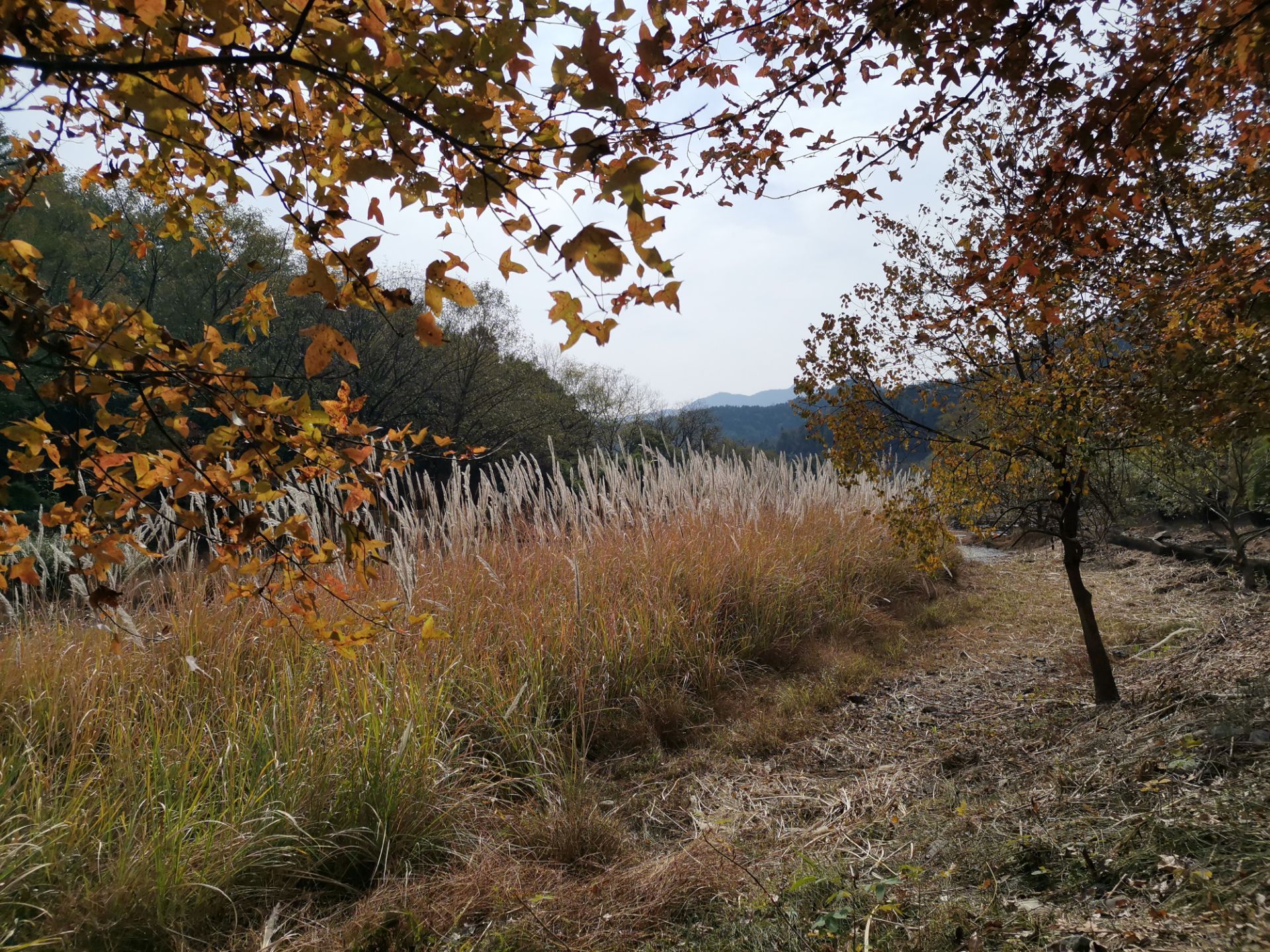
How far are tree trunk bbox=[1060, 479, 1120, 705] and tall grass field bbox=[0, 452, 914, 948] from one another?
2.72ft

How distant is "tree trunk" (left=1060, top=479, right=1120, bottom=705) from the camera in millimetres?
3078

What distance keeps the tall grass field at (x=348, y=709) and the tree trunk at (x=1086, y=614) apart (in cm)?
83

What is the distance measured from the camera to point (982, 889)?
1.77m

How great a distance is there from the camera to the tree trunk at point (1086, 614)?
3078mm

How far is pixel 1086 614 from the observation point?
3131mm

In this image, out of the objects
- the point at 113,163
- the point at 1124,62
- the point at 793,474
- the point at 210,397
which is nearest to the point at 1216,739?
the point at 1124,62

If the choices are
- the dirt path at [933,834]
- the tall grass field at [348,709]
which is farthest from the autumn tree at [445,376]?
the dirt path at [933,834]

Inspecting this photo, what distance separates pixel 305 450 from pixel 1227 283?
106 inches

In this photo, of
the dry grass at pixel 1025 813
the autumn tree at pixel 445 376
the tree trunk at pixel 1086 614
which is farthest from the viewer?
the autumn tree at pixel 445 376

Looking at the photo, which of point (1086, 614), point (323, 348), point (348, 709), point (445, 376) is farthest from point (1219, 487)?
point (445, 376)

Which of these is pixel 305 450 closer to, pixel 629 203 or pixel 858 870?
pixel 629 203

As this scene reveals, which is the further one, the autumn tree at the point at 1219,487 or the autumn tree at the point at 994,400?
the autumn tree at the point at 1219,487

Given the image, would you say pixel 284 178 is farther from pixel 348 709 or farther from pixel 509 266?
pixel 348 709

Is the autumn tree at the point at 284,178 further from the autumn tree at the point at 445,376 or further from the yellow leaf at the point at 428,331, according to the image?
the autumn tree at the point at 445,376
